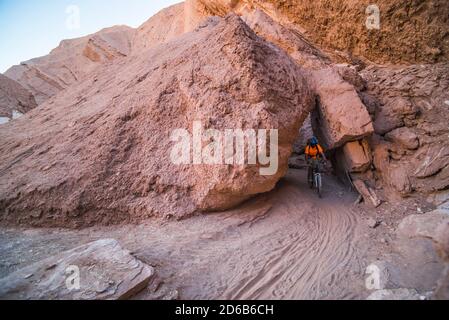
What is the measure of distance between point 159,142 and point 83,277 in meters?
2.86

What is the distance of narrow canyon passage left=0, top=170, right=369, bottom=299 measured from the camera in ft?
11.1

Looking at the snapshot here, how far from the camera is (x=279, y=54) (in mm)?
5977

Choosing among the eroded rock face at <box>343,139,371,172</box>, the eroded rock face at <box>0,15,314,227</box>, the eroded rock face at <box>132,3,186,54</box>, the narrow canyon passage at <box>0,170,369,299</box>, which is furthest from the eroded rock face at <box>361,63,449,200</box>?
the eroded rock face at <box>132,3,186,54</box>

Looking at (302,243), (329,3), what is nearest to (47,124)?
(302,243)

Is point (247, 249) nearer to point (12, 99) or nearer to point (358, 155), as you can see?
point (358, 155)

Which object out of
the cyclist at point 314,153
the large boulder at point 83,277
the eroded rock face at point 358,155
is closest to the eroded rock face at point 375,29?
the eroded rock face at point 358,155

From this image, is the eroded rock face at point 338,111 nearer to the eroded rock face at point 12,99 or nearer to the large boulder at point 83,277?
the large boulder at point 83,277

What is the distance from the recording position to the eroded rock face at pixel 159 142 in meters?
4.69

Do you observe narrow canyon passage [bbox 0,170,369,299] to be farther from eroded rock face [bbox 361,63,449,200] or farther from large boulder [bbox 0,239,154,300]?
eroded rock face [bbox 361,63,449,200]

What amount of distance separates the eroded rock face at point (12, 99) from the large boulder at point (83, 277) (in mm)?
11237

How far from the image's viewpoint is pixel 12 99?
479 inches

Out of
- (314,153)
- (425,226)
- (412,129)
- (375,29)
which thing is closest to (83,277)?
(425,226)

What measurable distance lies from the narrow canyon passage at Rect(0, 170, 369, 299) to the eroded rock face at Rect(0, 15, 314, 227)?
1.30ft

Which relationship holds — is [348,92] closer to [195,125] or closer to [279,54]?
[279,54]
